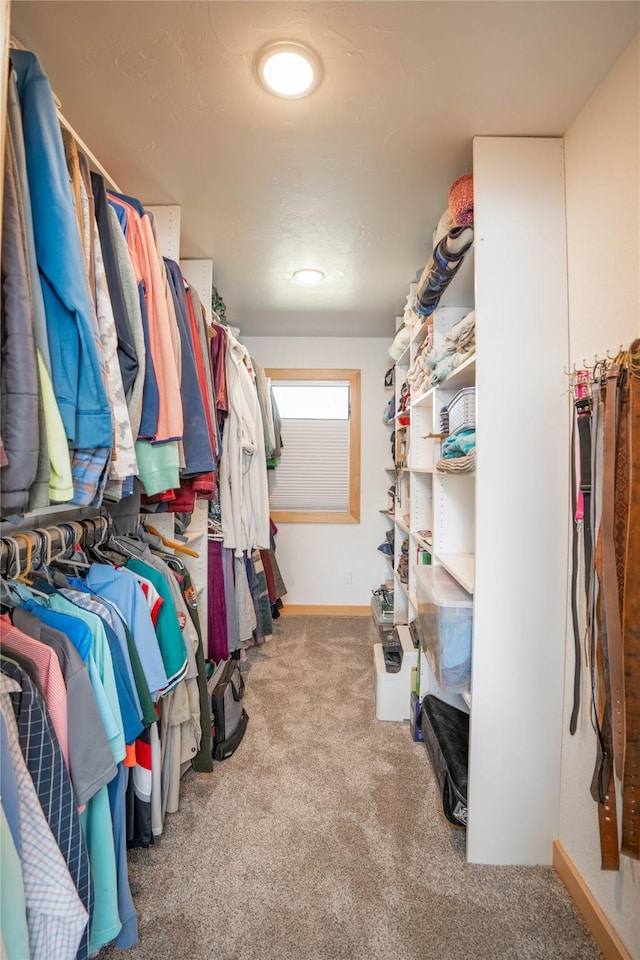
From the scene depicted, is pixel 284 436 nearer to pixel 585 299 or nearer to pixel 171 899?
pixel 585 299

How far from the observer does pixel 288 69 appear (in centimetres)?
116

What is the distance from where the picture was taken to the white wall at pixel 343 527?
383 cm

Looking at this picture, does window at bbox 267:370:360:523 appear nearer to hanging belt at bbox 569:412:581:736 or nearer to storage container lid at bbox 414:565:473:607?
storage container lid at bbox 414:565:473:607

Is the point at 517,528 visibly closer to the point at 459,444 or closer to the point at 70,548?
the point at 459,444

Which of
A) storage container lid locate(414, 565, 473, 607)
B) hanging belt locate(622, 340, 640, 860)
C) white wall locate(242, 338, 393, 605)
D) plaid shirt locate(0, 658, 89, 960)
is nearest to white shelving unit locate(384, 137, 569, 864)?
storage container lid locate(414, 565, 473, 607)

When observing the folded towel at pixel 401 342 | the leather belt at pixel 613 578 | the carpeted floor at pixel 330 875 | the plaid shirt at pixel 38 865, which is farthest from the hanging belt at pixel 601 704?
the folded towel at pixel 401 342

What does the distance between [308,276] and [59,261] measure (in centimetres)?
191

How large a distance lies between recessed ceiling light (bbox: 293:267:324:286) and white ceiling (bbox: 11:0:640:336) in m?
0.45

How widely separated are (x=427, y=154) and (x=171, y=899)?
244 centimetres

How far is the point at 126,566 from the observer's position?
1406 millimetres

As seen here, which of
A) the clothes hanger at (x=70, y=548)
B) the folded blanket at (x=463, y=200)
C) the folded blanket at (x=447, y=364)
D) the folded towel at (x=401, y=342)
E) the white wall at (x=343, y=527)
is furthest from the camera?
the white wall at (x=343, y=527)

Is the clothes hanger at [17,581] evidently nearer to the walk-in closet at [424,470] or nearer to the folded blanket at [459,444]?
the walk-in closet at [424,470]

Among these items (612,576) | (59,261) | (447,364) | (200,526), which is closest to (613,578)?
(612,576)

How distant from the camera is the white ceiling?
1.03 metres
